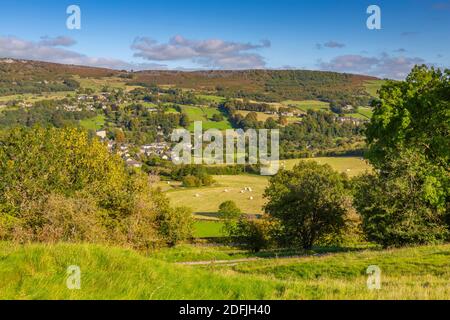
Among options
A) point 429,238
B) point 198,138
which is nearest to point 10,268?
point 429,238

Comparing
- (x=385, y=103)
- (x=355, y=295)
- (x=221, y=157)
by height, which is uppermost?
(x=385, y=103)

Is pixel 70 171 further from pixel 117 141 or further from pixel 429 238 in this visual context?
pixel 117 141

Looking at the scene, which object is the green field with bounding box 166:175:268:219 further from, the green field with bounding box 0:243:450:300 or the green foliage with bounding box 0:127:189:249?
the green field with bounding box 0:243:450:300

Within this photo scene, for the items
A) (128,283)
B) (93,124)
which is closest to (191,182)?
(93,124)

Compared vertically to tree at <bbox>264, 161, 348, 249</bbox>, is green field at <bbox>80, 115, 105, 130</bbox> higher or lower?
higher

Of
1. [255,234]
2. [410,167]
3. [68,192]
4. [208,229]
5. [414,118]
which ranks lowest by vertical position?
[208,229]

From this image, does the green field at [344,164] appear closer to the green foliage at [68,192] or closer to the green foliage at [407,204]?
the green foliage at [68,192]

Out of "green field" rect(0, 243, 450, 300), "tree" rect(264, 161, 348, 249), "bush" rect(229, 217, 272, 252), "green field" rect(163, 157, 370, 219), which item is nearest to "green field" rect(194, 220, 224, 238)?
"green field" rect(163, 157, 370, 219)

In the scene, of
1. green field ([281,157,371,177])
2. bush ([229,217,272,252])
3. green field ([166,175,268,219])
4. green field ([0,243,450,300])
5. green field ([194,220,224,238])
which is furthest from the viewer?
green field ([281,157,371,177])

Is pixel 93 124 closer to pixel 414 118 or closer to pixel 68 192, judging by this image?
pixel 68 192
